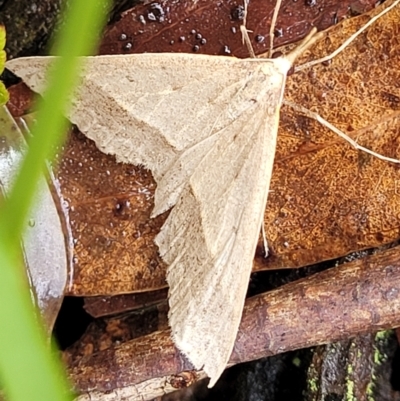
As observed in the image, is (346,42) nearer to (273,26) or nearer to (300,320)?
(273,26)

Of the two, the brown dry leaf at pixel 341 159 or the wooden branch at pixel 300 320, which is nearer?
the wooden branch at pixel 300 320

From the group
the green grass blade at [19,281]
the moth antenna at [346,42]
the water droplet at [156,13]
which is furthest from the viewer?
the water droplet at [156,13]

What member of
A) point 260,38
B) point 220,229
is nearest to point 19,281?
point 220,229

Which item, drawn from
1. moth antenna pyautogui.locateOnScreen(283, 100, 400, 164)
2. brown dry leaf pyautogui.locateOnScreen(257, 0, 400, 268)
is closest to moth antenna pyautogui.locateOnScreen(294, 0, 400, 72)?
brown dry leaf pyautogui.locateOnScreen(257, 0, 400, 268)

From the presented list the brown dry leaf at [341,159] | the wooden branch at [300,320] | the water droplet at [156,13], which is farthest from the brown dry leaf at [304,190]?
the water droplet at [156,13]

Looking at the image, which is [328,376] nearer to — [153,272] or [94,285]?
[153,272]

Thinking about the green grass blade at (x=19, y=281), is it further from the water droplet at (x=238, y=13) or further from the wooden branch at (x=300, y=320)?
the water droplet at (x=238, y=13)

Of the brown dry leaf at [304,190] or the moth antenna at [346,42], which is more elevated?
the moth antenna at [346,42]
